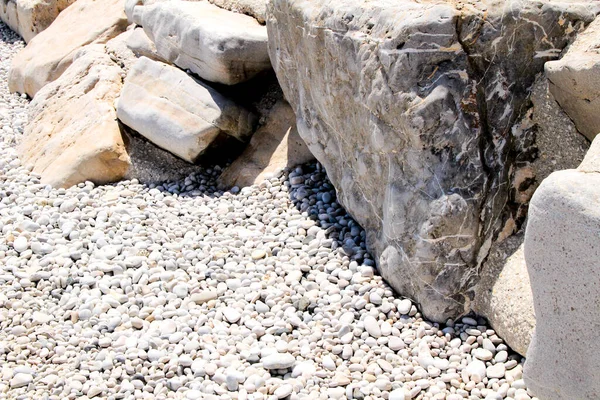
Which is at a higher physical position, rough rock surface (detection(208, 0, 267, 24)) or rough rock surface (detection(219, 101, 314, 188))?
rough rock surface (detection(208, 0, 267, 24))

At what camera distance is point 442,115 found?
3010 millimetres

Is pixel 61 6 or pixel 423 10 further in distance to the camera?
pixel 61 6

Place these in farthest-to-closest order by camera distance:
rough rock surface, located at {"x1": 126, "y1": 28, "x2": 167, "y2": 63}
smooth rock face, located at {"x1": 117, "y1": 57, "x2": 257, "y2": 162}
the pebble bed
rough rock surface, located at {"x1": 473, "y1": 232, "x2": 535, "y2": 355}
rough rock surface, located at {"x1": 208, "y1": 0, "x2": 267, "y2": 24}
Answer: rough rock surface, located at {"x1": 126, "y1": 28, "x2": 167, "y2": 63}
rough rock surface, located at {"x1": 208, "y1": 0, "x2": 267, "y2": 24}
smooth rock face, located at {"x1": 117, "y1": 57, "x2": 257, "y2": 162}
the pebble bed
rough rock surface, located at {"x1": 473, "y1": 232, "x2": 535, "y2": 355}

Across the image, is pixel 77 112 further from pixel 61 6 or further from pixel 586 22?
pixel 586 22

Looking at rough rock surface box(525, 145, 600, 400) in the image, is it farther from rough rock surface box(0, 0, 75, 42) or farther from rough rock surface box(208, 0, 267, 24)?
rough rock surface box(0, 0, 75, 42)

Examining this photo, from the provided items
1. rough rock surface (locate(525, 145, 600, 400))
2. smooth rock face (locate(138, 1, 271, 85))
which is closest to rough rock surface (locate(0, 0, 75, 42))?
smooth rock face (locate(138, 1, 271, 85))

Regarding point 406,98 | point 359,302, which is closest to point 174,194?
point 359,302

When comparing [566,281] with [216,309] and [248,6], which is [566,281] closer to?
[216,309]

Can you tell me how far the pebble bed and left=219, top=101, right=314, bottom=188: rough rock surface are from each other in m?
0.12

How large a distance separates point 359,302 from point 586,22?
5.18 feet

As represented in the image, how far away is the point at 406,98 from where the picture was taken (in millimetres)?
3043

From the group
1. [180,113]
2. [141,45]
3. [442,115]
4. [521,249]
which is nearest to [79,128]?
[141,45]

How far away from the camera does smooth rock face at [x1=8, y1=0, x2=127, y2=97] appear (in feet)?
20.8

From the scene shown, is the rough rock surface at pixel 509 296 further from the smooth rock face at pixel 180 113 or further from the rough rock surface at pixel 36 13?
the rough rock surface at pixel 36 13
